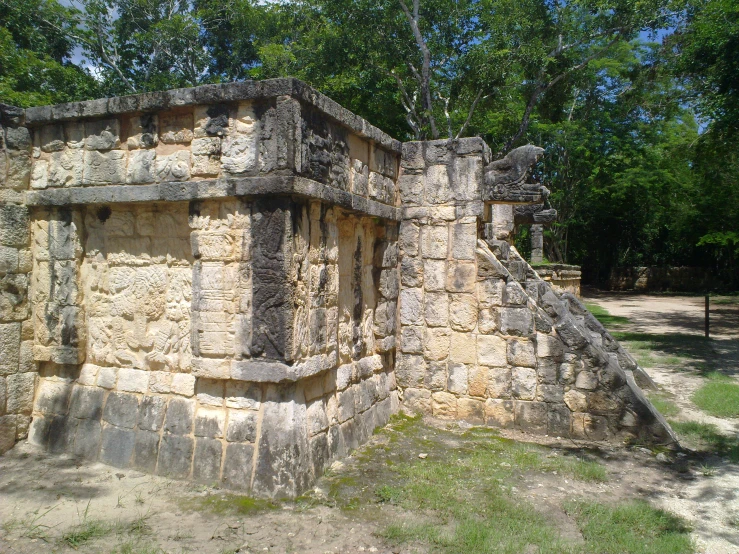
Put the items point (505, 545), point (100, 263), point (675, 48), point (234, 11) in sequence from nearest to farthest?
point (505, 545) < point (100, 263) < point (234, 11) < point (675, 48)

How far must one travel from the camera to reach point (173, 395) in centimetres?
484

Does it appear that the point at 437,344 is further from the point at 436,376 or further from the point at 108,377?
the point at 108,377

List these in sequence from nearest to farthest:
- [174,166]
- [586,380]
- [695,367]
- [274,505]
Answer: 1. [274,505]
2. [174,166]
3. [586,380]
4. [695,367]

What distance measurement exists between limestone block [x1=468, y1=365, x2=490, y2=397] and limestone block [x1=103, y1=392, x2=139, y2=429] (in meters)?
3.22

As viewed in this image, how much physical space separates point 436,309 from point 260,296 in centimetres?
243

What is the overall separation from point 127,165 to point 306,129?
5.26 feet

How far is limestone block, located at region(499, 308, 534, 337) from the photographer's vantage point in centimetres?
592

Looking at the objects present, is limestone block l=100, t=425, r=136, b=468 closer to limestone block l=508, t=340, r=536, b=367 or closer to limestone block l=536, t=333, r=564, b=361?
limestone block l=508, t=340, r=536, b=367

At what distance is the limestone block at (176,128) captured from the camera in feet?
15.6

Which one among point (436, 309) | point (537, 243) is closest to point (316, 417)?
point (436, 309)

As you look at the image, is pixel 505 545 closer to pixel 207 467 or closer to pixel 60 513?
pixel 207 467

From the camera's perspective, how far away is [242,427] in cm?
448

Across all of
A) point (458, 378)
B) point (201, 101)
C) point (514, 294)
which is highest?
point (201, 101)

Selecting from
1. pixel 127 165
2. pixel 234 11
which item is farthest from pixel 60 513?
pixel 234 11
